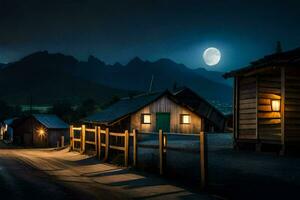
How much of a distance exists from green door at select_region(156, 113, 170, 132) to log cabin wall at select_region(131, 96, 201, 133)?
0.35m

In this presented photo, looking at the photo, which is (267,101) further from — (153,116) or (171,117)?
(171,117)

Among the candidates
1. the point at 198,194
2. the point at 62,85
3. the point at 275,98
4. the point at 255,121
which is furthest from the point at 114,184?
the point at 62,85

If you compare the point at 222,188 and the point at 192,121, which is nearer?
the point at 222,188

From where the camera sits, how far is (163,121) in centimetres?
3334

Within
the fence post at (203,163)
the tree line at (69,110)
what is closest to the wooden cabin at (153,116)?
the tree line at (69,110)

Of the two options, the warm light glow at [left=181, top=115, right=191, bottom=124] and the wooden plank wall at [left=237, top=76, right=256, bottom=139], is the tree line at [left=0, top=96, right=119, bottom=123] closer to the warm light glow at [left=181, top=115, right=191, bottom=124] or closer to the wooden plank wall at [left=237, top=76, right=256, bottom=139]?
the warm light glow at [left=181, top=115, right=191, bottom=124]

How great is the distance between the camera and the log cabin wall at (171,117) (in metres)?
31.9

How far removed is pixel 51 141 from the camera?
5466cm

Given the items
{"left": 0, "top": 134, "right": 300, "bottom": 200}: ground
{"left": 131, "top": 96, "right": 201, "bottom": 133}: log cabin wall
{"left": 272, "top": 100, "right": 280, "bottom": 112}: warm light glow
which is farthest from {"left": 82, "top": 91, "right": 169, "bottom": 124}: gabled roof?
{"left": 0, "top": 134, "right": 300, "bottom": 200}: ground

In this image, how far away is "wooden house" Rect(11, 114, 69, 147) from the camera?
54.9 metres

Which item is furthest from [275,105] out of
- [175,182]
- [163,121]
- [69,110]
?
[69,110]

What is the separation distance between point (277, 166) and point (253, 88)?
6.81 meters

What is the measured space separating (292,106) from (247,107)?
2514 millimetres

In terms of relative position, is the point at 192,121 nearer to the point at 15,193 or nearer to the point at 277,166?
the point at 277,166
